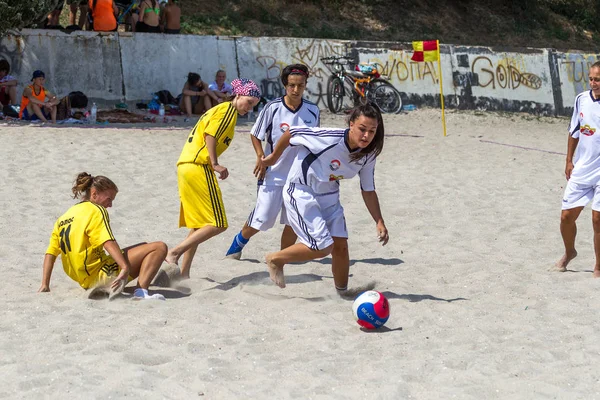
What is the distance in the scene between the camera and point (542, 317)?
251 inches

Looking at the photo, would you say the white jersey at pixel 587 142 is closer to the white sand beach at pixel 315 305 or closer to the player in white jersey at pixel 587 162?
the player in white jersey at pixel 587 162

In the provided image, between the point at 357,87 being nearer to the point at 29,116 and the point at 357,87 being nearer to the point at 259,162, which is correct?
the point at 29,116

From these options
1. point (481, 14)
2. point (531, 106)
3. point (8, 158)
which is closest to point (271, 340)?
point (8, 158)

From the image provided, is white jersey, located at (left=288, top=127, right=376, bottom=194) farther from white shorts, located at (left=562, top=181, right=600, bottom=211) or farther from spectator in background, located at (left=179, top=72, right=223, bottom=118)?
spectator in background, located at (left=179, top=72, right=223, bottom=118)

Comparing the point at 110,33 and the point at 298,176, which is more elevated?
the point at 110,33

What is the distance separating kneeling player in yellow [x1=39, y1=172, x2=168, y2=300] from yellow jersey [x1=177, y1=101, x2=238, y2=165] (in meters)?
0.83

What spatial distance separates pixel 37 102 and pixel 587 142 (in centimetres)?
913

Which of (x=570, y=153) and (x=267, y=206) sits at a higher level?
(x=570, y=153)

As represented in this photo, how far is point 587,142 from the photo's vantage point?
7.50m

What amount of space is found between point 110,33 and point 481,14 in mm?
12760

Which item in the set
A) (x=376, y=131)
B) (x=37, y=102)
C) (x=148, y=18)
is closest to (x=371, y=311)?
(x=376, y=131)

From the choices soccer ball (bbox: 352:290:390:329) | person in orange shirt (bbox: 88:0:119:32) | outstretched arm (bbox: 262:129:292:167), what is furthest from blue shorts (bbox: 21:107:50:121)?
soccer ball (bbox: 352:290:390:329)

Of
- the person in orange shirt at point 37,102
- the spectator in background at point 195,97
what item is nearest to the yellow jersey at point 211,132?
the person in orange shirt at point 37,102

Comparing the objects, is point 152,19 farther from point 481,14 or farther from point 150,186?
point 481,14
